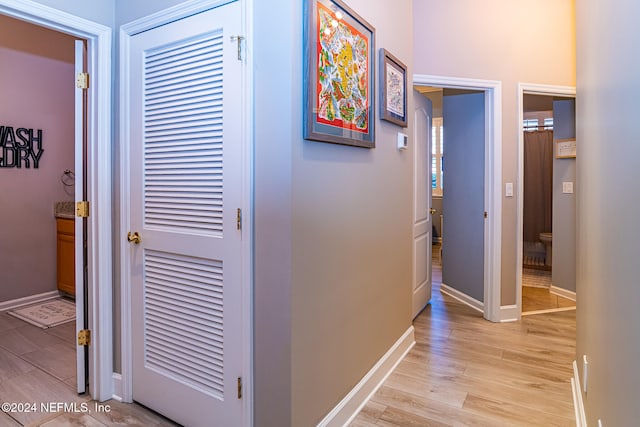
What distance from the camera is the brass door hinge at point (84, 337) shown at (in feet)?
7.18

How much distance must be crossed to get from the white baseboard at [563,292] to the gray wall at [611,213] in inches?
98.6

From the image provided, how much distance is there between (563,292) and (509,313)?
1142 mm

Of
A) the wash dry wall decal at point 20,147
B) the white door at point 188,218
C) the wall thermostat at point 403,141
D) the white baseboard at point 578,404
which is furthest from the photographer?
the wash dry wall decal at point 20,147

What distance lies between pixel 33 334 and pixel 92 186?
178cm

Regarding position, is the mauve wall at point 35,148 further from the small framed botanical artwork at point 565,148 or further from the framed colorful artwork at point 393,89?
the small framed botanical artwork at point 565,148

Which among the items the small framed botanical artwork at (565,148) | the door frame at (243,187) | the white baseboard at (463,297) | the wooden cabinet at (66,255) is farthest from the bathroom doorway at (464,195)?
the wooden cabinet at (66,255)

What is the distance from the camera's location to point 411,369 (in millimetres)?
2549

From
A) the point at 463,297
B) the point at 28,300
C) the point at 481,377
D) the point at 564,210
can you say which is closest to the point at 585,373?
the point at 481,377

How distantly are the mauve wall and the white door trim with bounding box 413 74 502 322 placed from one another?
3830mm

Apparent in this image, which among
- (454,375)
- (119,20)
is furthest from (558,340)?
(119,20)

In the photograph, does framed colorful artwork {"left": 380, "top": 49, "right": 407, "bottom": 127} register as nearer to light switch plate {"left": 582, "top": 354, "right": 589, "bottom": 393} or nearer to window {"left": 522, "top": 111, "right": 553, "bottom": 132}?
light switch plate {"left": 582, "top": 354, "right": 589, "bottom": 393}

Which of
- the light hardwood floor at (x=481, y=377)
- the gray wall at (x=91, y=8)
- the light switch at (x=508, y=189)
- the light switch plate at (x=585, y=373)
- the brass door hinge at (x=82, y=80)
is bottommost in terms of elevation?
the light hardwood floor at (x=481, y=377)

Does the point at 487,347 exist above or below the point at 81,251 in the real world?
below

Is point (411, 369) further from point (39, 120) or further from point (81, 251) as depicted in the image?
point (39, 120)
